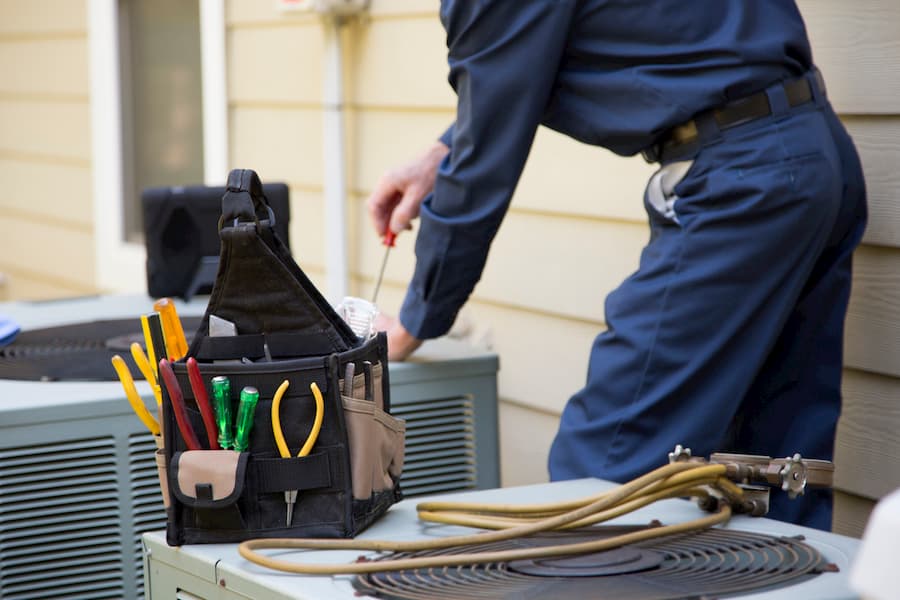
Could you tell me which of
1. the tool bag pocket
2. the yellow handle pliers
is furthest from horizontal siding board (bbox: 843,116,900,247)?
the yellow handle pliers

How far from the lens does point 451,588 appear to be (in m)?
1.23

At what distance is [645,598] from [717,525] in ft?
1.06

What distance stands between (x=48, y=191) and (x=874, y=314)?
4.21 m

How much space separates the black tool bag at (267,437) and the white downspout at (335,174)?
81.0 inches

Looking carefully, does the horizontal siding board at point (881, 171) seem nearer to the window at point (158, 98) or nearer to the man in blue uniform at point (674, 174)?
the man in blue uniform at point (674, 174)

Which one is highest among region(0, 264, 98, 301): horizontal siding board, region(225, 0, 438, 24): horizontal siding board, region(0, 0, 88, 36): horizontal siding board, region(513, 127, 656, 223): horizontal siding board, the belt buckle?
region(0, 0, 88, 36): horizontal siding board

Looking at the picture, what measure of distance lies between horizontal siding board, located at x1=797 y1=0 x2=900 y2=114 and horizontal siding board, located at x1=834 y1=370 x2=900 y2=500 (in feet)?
1.48

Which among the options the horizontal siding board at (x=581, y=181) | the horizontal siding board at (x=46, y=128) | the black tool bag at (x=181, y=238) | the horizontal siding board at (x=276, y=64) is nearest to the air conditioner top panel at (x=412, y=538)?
the horizontal siding board at (x=581, y=181)

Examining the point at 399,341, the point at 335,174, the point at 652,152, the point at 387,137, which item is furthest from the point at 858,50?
the point at 335,174

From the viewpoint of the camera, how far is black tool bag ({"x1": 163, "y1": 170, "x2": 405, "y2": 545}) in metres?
1.44

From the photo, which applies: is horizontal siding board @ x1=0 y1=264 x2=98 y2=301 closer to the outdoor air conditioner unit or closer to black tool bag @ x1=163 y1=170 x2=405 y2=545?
the outdoor air conditioner unit

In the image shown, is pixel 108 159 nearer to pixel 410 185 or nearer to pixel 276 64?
pixel 276 64

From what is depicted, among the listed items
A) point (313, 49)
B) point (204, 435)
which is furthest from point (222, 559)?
point (313, 49)

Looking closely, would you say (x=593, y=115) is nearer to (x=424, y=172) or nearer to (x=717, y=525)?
(x=424, y=172)
